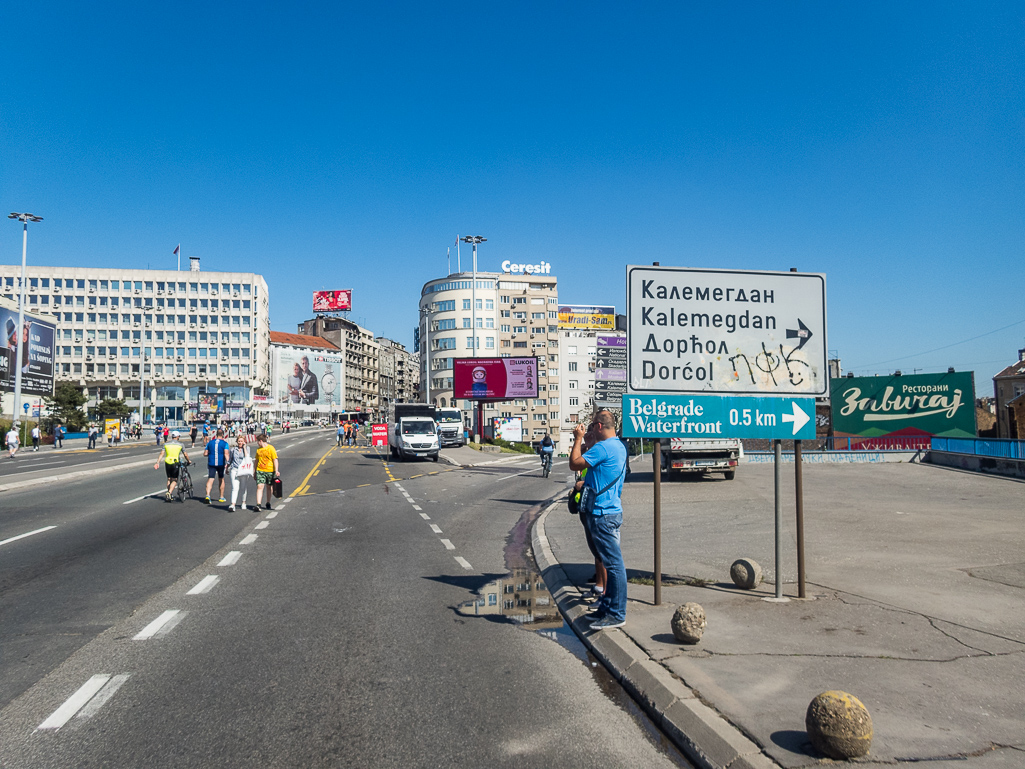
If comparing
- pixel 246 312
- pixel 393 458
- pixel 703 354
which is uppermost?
pixel 246 312

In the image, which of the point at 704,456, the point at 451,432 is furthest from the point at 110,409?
the point at 704,456

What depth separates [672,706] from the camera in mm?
4582

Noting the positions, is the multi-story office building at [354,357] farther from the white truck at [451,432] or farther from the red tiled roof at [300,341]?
the white truck at [451,432]

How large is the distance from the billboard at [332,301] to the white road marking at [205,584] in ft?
532

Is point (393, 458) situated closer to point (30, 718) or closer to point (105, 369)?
point (30, 718)

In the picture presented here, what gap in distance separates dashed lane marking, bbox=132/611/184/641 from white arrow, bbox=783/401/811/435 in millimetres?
6311

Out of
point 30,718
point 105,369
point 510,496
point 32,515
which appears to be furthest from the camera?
point 105,369

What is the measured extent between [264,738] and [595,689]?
7.31 ft

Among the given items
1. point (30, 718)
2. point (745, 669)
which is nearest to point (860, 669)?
point (745, 669)

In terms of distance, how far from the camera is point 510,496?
849 inches

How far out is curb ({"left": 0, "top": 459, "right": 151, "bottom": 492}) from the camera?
22.1 metres

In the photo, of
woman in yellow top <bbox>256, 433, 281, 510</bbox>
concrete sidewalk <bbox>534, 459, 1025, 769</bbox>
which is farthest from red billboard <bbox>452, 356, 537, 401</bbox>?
concrete sidewalk <bbox>534, 459, 1025, 769</bbox>

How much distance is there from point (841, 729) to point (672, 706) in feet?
3.65

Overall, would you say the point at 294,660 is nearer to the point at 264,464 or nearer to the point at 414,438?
the point at 264,464
